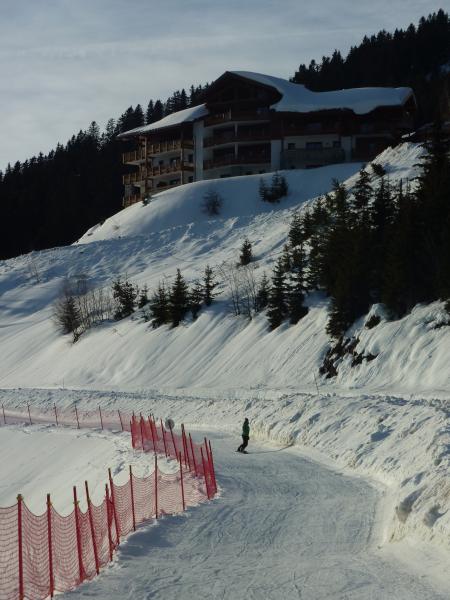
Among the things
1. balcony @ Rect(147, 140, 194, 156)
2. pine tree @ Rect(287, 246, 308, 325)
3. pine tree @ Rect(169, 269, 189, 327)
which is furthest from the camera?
balcony @ Rect(147, 140, 194, 156)

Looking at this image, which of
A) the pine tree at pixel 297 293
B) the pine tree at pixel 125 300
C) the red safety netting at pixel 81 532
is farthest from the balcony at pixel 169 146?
the red safety netting at pixel 81 532

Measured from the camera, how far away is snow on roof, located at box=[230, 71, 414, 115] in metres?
74.6

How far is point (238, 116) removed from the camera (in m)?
77.8

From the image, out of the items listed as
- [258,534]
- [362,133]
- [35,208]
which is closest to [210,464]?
[258,534]

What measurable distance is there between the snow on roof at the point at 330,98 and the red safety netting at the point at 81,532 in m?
57.0

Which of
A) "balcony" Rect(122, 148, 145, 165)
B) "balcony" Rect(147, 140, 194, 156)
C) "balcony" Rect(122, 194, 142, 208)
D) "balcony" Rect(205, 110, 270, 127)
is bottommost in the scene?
"balcony" Rect(122, 194, 142, 208)

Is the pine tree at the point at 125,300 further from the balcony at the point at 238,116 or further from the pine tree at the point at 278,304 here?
the balcony at the point at 238,116

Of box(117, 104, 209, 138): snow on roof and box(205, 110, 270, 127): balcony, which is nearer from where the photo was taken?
box(205, 110, 270, 127): balcony

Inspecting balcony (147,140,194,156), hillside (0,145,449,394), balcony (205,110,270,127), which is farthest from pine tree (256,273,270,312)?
balcony (147,140,194,156)

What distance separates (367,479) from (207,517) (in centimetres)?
459

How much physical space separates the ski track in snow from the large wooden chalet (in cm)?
5683

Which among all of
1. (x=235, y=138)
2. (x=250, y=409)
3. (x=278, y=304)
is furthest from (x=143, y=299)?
(x=235, y=138)

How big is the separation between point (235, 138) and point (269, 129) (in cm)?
321

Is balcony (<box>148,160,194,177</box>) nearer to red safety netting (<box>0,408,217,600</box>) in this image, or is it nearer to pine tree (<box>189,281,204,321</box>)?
pine tree (<box>189,281,204,321</box>)
